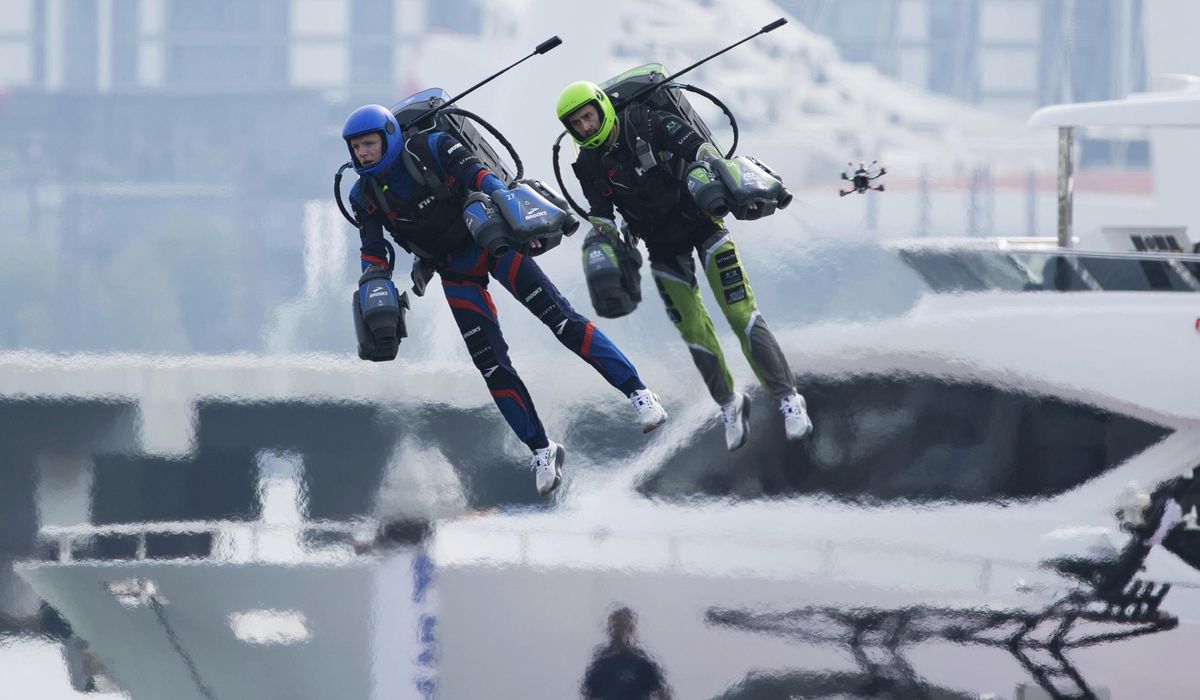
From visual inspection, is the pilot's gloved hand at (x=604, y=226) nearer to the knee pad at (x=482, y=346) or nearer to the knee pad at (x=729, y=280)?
the knee pad at (x=729, y=280)

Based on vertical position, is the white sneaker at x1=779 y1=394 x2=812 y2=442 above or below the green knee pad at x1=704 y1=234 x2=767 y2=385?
below

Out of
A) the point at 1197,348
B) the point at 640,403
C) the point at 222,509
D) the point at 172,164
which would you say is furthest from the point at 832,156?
the point at 640,403

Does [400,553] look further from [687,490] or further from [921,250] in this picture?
[921,250]

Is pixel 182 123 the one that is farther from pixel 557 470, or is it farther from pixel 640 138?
pixel 640 138

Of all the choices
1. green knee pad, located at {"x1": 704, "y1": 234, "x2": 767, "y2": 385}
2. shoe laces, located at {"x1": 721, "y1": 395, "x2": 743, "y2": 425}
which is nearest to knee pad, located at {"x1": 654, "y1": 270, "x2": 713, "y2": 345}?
green knee pad, located at {"x1": 704, "y1": 234, "x2": 767, "y2": 385}

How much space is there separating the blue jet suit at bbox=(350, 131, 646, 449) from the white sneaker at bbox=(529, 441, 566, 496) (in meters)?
0.08

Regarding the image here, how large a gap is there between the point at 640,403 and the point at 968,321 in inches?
263

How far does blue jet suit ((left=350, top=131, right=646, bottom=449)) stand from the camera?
1071 centimetres

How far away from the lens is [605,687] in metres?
11.2

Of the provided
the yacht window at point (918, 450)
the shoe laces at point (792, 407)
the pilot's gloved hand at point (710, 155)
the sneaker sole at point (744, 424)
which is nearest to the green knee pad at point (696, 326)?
the sneaker sole at point (744, 424)

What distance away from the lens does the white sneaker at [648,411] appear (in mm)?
10953

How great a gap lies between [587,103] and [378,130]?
4.98ft

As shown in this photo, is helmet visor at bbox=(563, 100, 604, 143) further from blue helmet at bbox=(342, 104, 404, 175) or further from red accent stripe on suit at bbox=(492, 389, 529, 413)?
Answer: red accent stripe on suit at bbox=(492, 389, 529, 413)

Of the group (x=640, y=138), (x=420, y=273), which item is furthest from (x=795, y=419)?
(x=420, y=273)
